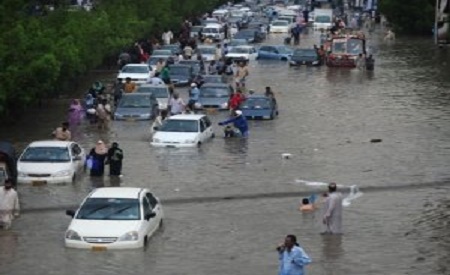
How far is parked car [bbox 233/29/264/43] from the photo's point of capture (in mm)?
91062

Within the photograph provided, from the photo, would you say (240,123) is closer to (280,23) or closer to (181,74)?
(181,74)

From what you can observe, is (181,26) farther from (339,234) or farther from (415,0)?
(339,234)

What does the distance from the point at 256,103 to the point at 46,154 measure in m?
14.9

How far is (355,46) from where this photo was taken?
70.3 m

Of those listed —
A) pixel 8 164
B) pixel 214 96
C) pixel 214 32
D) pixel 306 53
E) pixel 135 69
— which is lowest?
pixel 214 32

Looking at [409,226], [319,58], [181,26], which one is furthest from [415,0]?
[409,226]

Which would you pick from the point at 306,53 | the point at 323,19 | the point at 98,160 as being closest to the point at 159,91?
the point at 98,160

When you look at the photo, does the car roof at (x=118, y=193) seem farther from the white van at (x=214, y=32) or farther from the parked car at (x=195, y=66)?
the white van at (x=214, y=32)

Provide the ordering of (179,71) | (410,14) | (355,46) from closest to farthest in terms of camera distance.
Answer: (179,71) → (355,46) → (410,14)

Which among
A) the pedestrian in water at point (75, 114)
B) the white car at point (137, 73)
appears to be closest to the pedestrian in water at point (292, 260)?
the pedestrian in water at point (75, 114)

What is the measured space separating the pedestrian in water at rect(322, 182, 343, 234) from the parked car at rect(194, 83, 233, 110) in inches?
944

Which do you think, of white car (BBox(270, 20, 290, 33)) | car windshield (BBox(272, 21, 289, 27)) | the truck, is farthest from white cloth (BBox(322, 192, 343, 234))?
the truck

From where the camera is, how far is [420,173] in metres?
34.4

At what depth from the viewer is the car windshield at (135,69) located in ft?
195
